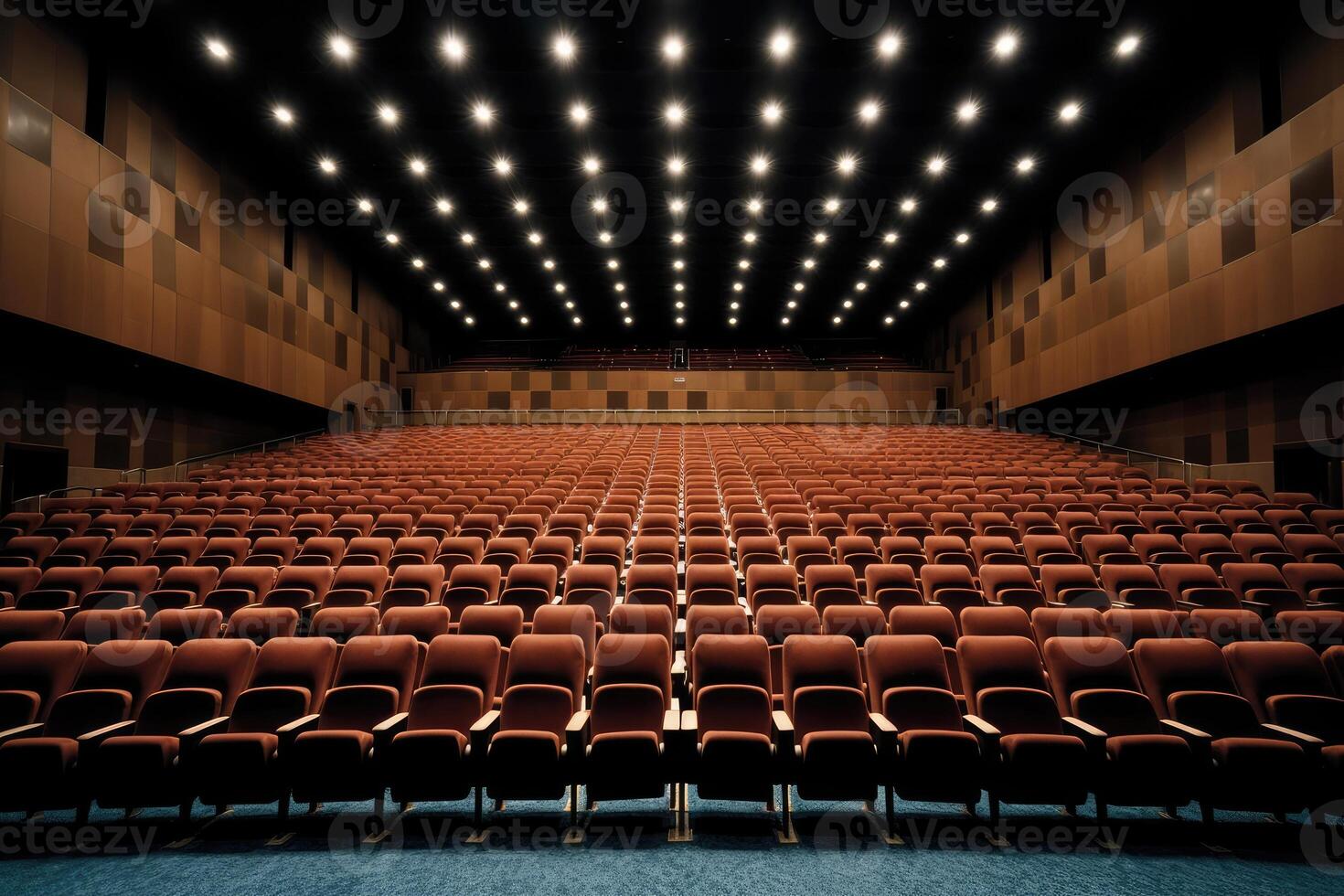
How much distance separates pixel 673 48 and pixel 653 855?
801cm

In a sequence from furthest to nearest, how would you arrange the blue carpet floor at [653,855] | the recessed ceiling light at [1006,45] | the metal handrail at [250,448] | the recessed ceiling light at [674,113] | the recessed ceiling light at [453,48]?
the metal handrail at [250,448], the recessed ceiling light at [674,113], the recessed ceiling light at [453,48], the recessed ceiling light at [1006,45], the blue carpet floor at [653,855]

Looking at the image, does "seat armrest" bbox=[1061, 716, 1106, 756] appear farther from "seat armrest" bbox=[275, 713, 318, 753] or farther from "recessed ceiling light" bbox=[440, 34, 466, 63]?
"recessed ceiling light" bbox=[440, 34, 466, 63]

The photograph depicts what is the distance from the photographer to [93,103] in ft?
25.4

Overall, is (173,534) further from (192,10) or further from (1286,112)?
(1286,112)

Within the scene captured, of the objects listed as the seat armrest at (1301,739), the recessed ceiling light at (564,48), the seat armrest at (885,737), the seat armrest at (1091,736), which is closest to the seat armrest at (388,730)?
the seat armrest at (885,737)

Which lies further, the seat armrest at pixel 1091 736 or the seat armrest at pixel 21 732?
the seat armrest at pixel 21 732

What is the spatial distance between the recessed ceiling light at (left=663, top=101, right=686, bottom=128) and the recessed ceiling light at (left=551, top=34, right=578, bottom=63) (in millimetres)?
1497

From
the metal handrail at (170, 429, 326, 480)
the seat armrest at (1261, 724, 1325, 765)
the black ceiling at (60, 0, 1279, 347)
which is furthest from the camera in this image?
the metal handrail at (170, 429, 326, 480)

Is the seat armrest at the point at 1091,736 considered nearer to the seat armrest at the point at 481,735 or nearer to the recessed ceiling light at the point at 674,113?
the seat armrest at the point at 481,735

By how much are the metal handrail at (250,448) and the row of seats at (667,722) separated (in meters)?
7.30

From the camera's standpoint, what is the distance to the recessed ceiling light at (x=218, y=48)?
7.72 m

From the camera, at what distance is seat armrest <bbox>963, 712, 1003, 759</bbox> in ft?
8.38

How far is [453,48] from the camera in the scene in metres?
7.81

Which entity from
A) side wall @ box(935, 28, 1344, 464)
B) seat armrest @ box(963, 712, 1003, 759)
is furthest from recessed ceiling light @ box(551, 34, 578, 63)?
seat armrest @ box(963, 712, 1003, 759)
